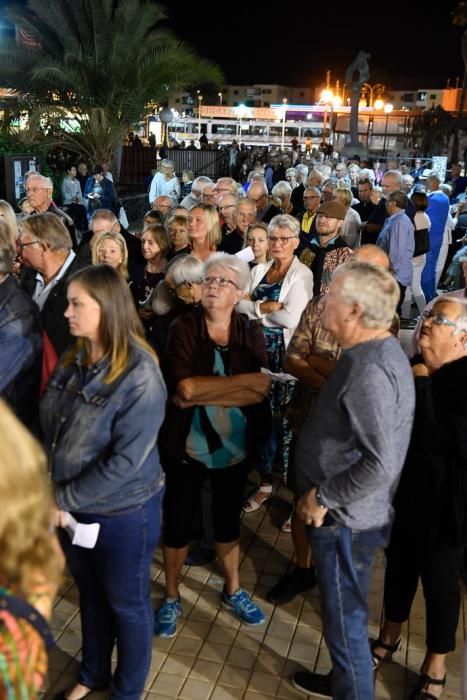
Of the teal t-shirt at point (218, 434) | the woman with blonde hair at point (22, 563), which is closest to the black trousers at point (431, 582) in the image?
the teal t-shirt at point (218, 434)

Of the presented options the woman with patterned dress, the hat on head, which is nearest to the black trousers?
the woman with patterned dress

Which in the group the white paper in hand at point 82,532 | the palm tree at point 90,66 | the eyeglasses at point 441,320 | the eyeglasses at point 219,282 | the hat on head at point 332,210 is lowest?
the white paper in hand at point 82,532

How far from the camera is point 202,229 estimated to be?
16.0ft

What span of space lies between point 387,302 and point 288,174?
39.9ft

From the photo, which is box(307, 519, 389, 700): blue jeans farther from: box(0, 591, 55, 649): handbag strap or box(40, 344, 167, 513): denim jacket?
box(0, 591, 55, 649): handbag strap

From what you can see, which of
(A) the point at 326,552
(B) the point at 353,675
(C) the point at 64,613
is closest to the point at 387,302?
(A) the point at 326,552

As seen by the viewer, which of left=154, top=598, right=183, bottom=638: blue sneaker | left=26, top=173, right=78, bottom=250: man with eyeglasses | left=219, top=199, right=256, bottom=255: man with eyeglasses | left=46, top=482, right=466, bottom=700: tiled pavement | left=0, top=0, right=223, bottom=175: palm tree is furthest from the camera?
left=0, top=0, right=223, bottom=175: palm tree

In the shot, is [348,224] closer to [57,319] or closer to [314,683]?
[57,319]

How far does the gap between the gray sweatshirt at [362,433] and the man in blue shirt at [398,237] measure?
4.64m

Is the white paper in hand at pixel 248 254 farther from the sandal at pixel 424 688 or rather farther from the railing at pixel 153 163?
the railing at pixel 153 163

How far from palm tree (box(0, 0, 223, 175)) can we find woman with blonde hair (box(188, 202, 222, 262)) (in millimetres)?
10220

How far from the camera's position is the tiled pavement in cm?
295

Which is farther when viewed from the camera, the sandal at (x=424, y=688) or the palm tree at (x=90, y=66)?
the palm tree at (x=90, y=66)

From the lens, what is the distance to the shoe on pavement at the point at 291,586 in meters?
3.55
